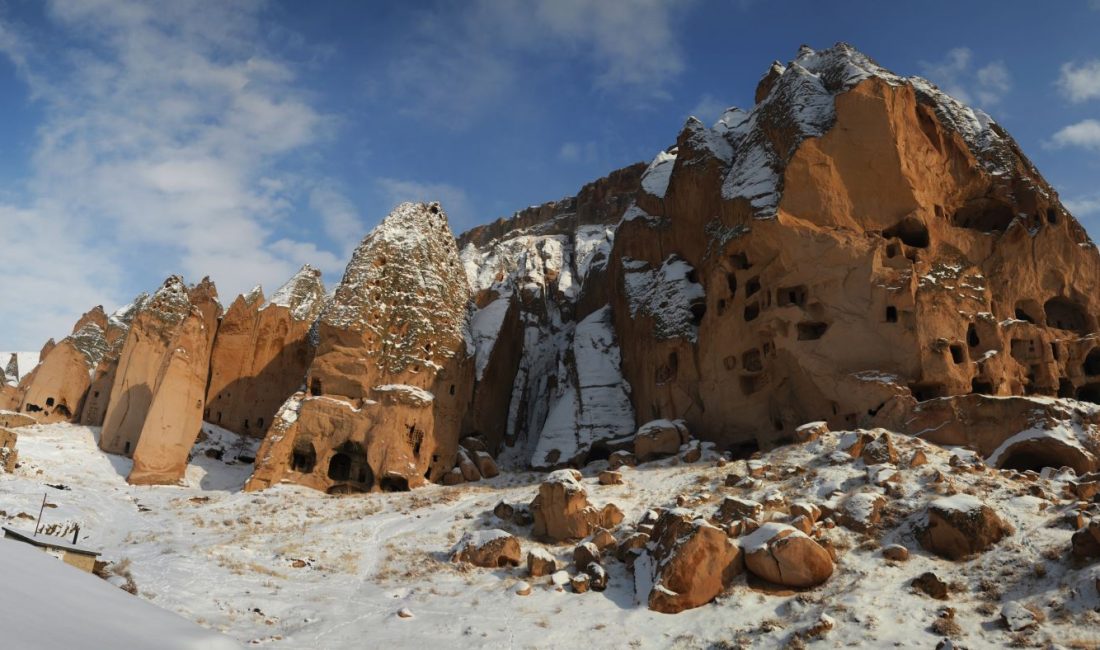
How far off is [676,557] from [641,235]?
3148 cm

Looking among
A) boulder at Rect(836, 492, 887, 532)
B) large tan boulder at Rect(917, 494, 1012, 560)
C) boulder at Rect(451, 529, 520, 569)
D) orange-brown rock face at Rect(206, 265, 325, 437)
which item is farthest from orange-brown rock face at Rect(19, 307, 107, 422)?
large tan boulder at Rect(917, 494, 1012, 560)

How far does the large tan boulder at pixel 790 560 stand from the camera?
16.6m

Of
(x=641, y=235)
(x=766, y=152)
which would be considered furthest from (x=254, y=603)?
(x=641, y=235)

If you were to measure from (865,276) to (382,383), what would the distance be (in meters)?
22.8

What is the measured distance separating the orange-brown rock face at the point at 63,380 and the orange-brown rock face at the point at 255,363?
7.47 m

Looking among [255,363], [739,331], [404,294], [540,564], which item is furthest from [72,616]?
[255,363]

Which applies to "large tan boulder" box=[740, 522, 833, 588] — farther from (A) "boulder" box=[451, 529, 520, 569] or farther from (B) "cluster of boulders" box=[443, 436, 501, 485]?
(B) "cluster of boulders" box=[443, 436, 501, 485]

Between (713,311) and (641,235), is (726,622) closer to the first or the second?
(713,311)

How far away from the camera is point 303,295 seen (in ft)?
173

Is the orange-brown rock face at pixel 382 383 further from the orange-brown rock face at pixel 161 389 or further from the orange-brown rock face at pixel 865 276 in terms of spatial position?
the orange-brown rock face at pixel 865 276

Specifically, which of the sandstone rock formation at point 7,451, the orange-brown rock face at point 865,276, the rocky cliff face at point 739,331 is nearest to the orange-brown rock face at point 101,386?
the rocky cliff face at point 739,331

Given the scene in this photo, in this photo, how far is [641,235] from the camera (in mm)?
46656

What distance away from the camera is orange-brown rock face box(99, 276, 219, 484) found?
1321 inches

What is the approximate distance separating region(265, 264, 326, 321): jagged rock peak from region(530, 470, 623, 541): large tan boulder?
99.5 ft
